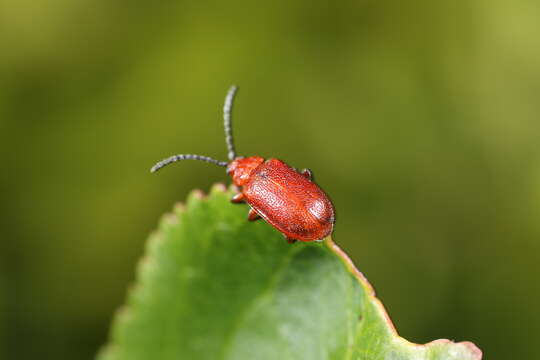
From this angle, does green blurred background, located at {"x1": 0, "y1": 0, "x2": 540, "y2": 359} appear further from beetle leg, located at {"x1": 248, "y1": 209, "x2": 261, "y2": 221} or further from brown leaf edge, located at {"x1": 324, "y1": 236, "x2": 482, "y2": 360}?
brown leaf edge, located at {"x1": 324, "y1": 236, "x2": 482, "y2": 360}

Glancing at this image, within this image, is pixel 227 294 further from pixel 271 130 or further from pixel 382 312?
pixel 271 130

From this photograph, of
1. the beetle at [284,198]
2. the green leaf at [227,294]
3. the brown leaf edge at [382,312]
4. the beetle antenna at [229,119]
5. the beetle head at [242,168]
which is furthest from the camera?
the beetle antenna at [229,119]

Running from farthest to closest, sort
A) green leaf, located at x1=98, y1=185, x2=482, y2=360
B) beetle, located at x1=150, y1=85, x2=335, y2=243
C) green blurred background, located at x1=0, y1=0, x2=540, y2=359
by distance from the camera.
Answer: green blurred background, located at x1=0, y1=0, x2=540, y2=359
beetle, located at x1=150, y1=85, x2=335, y2=243
green leaf, located at x1=98, y1=185, x2=482, y2=360

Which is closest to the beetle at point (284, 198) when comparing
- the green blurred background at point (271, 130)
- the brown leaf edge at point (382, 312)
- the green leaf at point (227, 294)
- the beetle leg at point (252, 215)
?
the beetle leg at point (252, 215)

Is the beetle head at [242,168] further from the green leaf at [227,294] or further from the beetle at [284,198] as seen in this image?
the green leaf at [227,294]

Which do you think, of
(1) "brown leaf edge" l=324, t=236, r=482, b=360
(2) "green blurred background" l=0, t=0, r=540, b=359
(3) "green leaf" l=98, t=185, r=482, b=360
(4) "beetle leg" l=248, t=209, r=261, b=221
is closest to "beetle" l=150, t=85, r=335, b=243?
(4) "beetle leg" l=248, t=209, r=261, b=221

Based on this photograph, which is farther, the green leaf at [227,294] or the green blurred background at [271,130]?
the green blurred background at [271,130]

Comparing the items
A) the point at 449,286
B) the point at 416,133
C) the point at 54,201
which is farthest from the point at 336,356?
the point at 54,201

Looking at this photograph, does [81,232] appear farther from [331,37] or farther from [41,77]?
[331,37]

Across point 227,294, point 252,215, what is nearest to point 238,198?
point 252,215
